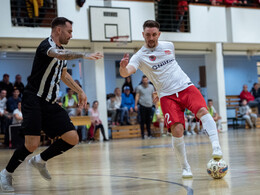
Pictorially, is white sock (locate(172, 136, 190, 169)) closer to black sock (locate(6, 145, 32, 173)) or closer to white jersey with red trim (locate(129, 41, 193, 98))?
white jersey with red trim (locate(129, 41, 193, 98))

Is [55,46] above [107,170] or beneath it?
above

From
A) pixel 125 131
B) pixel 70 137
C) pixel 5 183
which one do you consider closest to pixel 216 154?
pixel 70 137

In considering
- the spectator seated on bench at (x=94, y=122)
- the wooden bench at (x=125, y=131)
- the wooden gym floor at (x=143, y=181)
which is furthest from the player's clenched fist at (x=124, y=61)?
the wooden bench at (x=125, y=131)

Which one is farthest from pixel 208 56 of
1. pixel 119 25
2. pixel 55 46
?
pixel 55 46

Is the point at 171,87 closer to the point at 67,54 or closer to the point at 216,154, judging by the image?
the point at 216,154

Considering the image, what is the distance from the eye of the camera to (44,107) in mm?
5074

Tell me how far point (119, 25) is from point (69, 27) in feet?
39.0

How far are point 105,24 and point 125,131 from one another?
4608 millimetres

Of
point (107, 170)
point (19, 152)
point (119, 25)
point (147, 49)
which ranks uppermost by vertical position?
point (119, 25)

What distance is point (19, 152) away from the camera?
16.4 feet

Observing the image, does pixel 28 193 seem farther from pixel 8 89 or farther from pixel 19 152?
pixel 8 89

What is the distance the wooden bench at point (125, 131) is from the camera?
18.4 metres

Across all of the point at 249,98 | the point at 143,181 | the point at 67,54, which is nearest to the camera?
the point at 67,54

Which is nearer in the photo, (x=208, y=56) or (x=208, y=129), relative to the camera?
(x=208, y=129)
